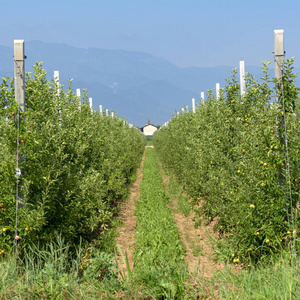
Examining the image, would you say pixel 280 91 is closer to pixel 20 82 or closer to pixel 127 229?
pixel 20 82

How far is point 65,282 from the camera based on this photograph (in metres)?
4.42

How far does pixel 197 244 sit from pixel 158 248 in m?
1.15

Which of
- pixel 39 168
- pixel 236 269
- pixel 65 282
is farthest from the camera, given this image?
pixel 236 269

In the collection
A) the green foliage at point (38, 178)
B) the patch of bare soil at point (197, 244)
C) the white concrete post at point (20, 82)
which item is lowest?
the patch of bare soil at point (197, 244)

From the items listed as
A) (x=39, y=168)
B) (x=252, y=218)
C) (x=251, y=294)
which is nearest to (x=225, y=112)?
(x=252, y=218)

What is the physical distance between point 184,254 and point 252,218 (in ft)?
8.70

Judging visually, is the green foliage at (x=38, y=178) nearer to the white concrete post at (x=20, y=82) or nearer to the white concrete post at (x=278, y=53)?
the white concrete post at (x=20, y=82)

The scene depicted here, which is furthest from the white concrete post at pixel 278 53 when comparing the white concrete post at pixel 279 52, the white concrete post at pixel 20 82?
the white concrete post at pixel 20 82

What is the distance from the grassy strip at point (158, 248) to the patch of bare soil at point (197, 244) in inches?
9.0

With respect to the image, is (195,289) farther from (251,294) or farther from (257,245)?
(257,245)

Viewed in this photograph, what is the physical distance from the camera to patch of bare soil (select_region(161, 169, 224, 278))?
7.19m

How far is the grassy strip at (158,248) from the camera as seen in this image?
458 centimetres

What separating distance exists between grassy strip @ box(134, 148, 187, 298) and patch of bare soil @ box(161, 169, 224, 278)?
23 centimetres

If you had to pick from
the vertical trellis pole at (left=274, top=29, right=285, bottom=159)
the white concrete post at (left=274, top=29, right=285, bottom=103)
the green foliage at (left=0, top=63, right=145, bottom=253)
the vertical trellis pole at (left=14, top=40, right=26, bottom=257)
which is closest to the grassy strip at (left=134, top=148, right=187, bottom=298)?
the green foliage at (left=0, top=63, right=145, bottom=253)
